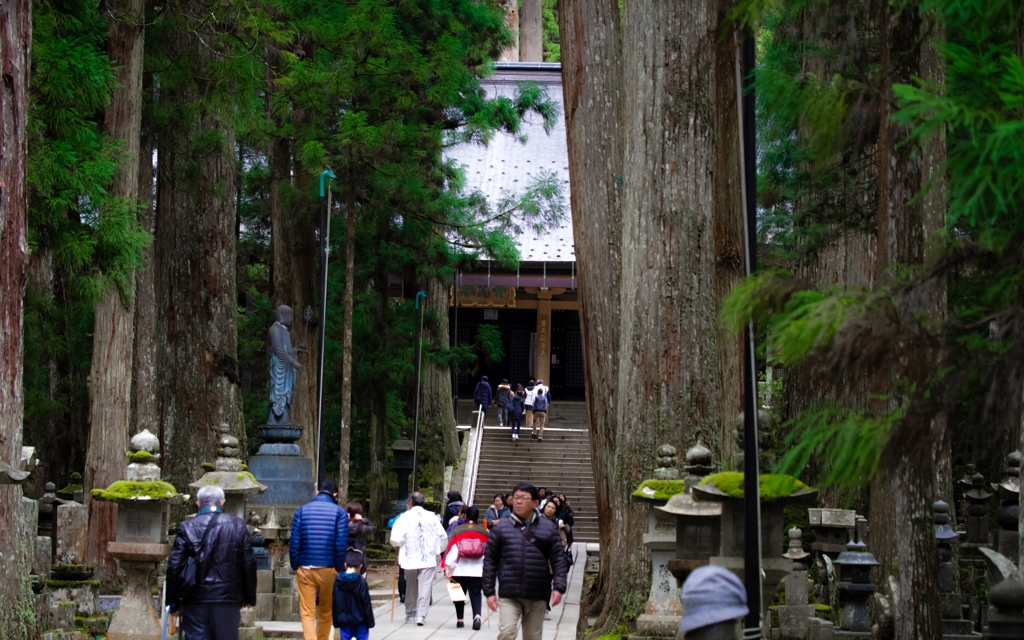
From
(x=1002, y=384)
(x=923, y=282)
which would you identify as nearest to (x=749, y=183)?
(x=923, y=282)

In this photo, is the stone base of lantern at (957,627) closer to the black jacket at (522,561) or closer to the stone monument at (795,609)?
the stone monument at (795,609)

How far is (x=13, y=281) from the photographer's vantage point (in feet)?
33.7

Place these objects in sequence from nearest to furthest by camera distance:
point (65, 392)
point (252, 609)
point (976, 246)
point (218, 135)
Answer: point (976, 246) → point (252, 609) → point (218, 135) → point (65, 392)

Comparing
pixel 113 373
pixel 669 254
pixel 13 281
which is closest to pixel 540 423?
pixel 113 373

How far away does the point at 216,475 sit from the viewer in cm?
1355

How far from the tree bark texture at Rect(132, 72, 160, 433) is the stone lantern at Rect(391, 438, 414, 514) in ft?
24.1

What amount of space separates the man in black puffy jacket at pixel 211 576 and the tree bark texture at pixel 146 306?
246 inches

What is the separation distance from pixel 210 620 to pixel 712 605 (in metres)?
5.33

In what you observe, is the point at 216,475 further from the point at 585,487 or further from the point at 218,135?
the point at 585,487

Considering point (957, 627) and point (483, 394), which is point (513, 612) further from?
point (483, 394)

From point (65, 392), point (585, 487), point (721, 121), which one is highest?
point (721, 121)

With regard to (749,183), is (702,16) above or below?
above

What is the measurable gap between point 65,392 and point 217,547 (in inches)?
644

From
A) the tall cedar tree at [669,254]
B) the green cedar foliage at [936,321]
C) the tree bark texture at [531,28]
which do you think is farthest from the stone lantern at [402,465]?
the tree bark texture at [531,28]
